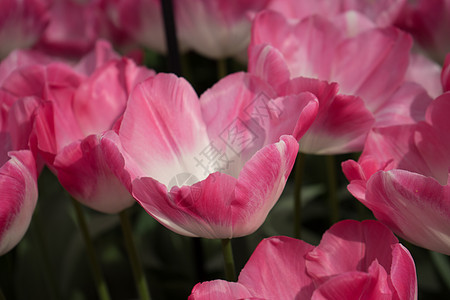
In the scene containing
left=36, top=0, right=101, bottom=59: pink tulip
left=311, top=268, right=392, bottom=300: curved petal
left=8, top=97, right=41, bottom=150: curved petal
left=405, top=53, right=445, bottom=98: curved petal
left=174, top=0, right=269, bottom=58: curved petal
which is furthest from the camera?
left=36, top=0, right=101, bottom=59: pink tulip

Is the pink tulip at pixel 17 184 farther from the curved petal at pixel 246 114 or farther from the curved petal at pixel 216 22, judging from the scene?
the curved petal at pixel 216 22

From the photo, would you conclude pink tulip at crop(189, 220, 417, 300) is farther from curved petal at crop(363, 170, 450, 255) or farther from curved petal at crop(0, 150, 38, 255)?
curved petal at crop(0, 150, 38, 255)

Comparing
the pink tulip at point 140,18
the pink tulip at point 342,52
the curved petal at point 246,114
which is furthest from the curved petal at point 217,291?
the pink tulip at point 140,18

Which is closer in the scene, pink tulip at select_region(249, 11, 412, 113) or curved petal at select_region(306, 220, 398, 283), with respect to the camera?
curved petal at select_region(306, 220, 398, 283)

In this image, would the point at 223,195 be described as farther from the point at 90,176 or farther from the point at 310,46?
the point at 310,46

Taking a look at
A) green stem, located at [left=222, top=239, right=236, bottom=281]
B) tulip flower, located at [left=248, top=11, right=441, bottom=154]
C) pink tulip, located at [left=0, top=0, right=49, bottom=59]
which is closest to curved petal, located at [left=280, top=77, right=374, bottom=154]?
tulip flower, located at [left=248, top=11, right=441, bottom=154]

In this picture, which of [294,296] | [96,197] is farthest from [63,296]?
[294,296]
